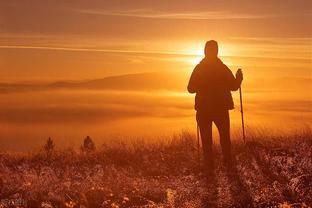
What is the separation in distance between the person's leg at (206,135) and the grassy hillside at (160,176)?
287 mm

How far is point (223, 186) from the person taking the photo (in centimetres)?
1296

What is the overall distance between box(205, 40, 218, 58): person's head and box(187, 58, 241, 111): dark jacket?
0.14 metres

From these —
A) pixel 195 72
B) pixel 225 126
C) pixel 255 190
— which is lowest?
pixel 255 190

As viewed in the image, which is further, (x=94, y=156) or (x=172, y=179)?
(x=94, y=156)

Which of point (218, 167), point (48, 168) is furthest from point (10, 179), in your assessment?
point (218, 167)

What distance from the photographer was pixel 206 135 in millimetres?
14961

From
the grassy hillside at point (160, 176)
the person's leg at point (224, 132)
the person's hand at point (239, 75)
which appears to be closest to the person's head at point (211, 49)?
the person's hand at point (239, 75)

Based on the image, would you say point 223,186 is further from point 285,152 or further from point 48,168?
point 48,168

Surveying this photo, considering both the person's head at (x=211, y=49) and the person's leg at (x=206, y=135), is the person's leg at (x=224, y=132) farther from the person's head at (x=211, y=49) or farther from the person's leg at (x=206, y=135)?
the person's head at (x=211, y=49)

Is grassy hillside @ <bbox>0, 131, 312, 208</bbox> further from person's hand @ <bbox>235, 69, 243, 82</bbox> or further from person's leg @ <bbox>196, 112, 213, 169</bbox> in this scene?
person's hand @ <bbox>235, 69, 243, 82</bbox>

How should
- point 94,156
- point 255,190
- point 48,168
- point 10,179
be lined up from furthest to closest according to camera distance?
point 94,156, point 48,168, point 10,179, point 255,190

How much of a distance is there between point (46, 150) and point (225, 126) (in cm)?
494

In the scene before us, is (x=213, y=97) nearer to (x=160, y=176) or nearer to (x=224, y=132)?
(x=224, y=132)

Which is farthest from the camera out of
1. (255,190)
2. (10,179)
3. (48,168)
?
(48,168)
